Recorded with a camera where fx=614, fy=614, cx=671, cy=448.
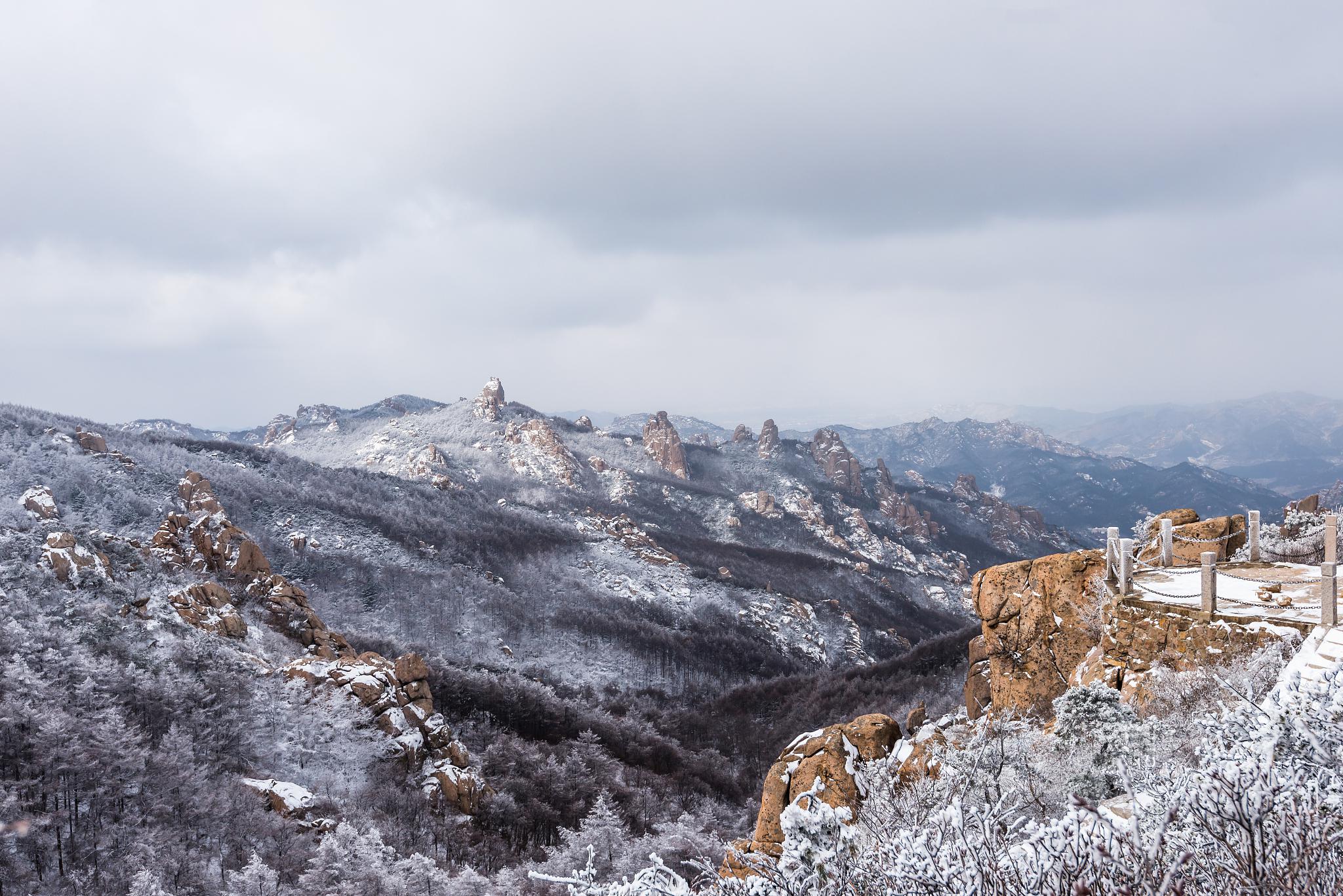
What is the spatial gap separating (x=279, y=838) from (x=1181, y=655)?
1825cm

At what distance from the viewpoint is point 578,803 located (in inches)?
851

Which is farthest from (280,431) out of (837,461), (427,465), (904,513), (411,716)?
(411,716)

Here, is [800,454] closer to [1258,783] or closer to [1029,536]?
[1029,536]

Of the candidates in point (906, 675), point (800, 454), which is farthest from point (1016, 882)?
point (800, 454)

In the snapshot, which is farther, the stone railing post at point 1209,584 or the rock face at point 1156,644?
the stone railing post at point 1209,584

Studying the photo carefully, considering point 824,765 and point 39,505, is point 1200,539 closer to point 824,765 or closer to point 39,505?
point 824,765

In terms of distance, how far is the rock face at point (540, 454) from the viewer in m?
128

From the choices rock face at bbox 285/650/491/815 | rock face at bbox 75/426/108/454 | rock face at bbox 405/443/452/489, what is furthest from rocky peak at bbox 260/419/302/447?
rock face at bbox 285/650/491/815

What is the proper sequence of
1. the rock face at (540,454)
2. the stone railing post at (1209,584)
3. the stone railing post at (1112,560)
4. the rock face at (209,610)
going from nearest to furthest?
the stone railing post at (1209,584) < the stone railing post at (1112,560) < the rock face at (209,610) < the rock face at (540,454)

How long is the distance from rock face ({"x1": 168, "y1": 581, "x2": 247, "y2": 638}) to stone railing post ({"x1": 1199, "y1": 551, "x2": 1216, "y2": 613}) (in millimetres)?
30033

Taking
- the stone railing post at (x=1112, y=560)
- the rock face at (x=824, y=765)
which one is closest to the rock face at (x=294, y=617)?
the rock face at (x=824, y=765)

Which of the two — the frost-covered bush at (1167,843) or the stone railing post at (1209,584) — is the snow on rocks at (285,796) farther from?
the stone railing post at (1209,584)

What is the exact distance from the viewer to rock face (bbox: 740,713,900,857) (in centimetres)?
1136

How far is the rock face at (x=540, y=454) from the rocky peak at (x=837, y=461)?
70.6 meters
